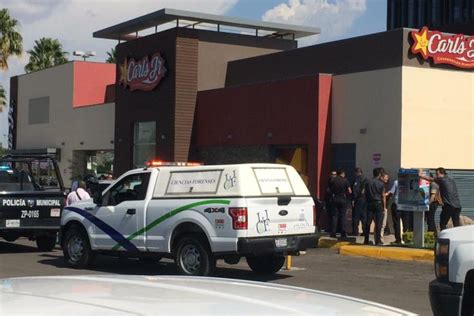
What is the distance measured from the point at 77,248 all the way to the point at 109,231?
3.27 feet

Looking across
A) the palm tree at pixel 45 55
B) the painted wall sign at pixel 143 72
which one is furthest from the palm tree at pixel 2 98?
the painted wall sign at pixel 143 72

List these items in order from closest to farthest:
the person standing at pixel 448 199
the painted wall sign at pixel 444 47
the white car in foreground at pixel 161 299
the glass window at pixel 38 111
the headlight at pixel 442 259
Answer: the white car in foreground at pixel 161 299, the headlight at pixel 442 259, the person standing at pixel 448 199, the painted wall sign at pixel 444 47, the glass window at pixel 38 111

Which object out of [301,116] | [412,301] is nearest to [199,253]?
[412,301]

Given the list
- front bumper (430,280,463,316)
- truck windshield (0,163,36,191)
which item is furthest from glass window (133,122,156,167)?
front bumper (430,280,463,316)

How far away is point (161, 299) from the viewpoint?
254 centimetres

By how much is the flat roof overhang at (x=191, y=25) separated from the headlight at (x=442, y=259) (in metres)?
20.1

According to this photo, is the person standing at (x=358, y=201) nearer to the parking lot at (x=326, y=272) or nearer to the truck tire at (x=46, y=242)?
the parking lot at (x=326, y=272)

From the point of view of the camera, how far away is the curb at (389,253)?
1337 cm

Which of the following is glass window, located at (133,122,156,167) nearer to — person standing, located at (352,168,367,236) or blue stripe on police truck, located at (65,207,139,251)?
person standing, located at (352,168,367,236)

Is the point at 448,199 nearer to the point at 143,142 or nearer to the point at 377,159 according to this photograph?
the point at 377,159

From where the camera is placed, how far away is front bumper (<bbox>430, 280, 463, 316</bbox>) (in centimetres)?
604

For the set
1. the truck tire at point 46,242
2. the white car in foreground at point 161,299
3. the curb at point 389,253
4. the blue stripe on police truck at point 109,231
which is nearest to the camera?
the white car in foreground at point 161,299

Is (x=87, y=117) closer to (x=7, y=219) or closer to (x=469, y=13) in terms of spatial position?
(x=7, y=219)

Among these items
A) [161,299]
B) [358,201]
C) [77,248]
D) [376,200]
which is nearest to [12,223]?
[77,248]
